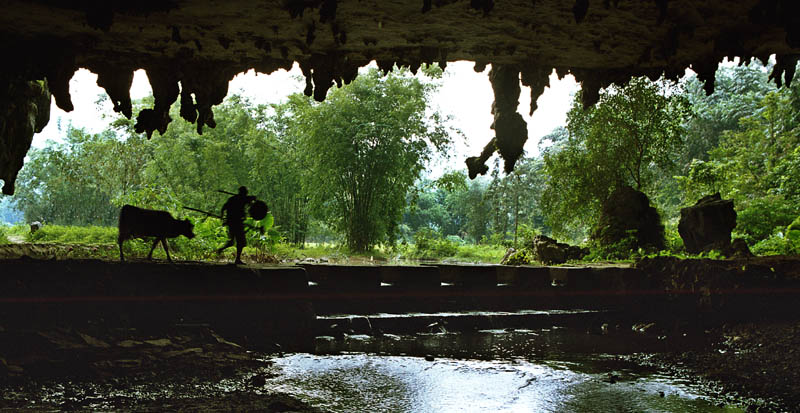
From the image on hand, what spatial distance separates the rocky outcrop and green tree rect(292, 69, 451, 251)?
28.3 feet

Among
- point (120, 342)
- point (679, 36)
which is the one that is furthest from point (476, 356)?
point (679, 36)

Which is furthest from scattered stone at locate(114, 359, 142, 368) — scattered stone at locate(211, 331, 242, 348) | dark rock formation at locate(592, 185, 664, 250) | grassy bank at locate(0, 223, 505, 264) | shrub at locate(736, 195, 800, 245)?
shrub at locate(736, 195, 800, 245)

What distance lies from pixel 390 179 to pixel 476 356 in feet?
38.1

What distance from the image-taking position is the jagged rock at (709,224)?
1119 cm

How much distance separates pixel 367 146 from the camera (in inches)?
619

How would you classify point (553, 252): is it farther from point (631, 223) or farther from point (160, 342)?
point (160, 342)

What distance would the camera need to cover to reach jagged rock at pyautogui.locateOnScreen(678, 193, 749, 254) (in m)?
11.2

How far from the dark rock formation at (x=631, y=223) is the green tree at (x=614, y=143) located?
1403 mm

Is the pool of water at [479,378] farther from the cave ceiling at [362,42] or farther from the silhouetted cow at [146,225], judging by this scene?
the cave ceiling at [362,42]

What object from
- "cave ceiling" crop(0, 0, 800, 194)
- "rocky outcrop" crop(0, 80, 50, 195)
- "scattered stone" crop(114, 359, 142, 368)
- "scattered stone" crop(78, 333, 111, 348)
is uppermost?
"cave ceiling" crop(0, 0, 800, 194)

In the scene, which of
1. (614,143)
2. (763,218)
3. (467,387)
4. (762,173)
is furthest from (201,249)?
(762,173)

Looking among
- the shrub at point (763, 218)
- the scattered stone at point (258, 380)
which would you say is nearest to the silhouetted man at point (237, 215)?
the scattered stone at point (258, 380)

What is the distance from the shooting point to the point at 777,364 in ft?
17.1

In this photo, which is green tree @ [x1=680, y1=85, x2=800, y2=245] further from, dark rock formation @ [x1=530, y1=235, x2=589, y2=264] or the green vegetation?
dark rock formation @ [x1=530, y1=235, x2=589, y2=264]
